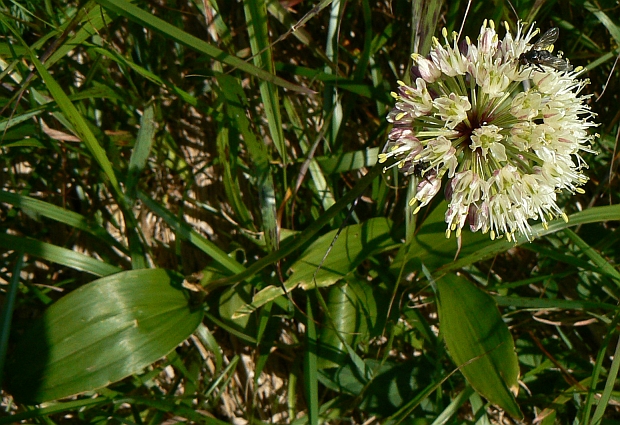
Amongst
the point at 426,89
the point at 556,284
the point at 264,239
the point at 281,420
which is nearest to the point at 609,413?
the point at 556,284

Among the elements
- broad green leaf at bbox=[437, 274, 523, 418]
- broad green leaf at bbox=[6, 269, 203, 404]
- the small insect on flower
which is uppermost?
the small insect on flower

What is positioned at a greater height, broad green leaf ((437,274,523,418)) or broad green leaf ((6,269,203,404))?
broad green leaf ((6,269,203,404))

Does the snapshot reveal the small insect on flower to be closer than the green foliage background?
Yes

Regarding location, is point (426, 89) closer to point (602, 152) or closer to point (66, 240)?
point (602, 152)

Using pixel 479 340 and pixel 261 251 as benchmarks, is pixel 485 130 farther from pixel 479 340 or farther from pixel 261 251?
pixel 261 251

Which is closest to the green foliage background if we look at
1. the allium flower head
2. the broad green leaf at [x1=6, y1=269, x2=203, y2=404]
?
the broad green leaf at [x1=6, y1=269, x2=203, y2=404]

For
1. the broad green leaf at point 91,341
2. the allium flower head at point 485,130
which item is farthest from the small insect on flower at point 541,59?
the broad green leaf at point 91,341

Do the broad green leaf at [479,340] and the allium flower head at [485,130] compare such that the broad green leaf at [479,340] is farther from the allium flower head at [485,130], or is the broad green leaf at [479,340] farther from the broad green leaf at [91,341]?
the broad green leaf at [91,341]

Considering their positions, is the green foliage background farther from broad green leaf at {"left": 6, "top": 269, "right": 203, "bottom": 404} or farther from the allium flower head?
the allium flower head
